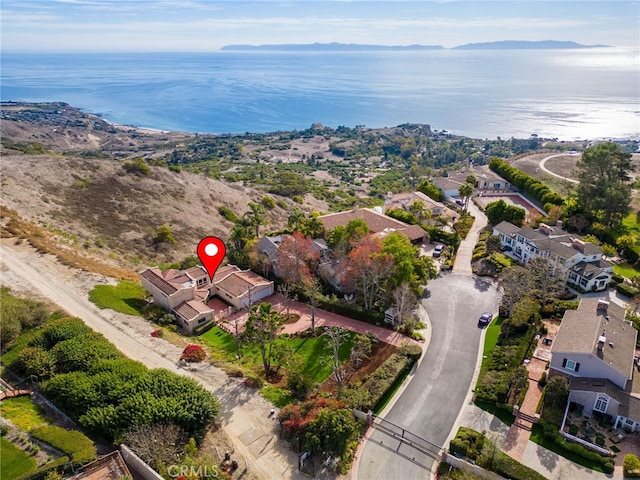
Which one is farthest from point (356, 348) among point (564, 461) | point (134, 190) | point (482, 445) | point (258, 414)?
point (134, 190)

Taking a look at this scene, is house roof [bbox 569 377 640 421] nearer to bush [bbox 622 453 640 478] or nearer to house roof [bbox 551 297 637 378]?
house roof [bbox 551 297 637 378]

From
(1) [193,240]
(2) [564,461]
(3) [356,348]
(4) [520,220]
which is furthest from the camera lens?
(1) [193,240]

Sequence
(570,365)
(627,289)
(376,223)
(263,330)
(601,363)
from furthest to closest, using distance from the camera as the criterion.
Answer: (376,223), (627,289), (263,330), (570,365), (601,363)

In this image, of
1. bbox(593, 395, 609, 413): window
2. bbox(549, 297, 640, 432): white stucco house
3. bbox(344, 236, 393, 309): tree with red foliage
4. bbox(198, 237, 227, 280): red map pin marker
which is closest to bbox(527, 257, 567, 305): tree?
bbox(549, 297, 640, 432): white stucco house

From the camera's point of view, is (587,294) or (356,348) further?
(587,294)

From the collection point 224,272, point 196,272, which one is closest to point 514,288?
point 224,272

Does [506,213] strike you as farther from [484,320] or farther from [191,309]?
[191,309]

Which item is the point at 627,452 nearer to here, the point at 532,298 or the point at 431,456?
the point at 431,456
